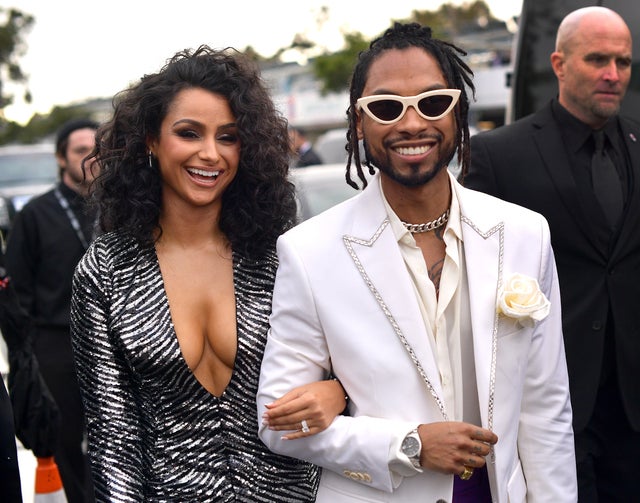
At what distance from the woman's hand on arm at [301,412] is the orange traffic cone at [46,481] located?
7.02 ft

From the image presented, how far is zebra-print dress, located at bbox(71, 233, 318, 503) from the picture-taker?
3.12 m

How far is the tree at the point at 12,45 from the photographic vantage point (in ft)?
167

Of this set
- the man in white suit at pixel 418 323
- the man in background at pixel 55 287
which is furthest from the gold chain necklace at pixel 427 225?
the man in background at pixel 55 287

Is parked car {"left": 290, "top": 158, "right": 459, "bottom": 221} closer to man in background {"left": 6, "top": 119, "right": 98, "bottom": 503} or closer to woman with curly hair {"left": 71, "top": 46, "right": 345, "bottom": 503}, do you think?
man in background {"left": 6, "top": 119, "right": 98, "bottom": 503}

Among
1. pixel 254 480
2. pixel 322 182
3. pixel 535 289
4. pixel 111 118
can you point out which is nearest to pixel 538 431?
pixel 535 289

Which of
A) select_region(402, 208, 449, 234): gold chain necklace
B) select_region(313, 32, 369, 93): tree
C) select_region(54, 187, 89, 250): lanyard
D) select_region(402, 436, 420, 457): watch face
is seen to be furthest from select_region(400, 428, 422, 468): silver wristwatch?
select_region(313, 32, 369, 93): tree

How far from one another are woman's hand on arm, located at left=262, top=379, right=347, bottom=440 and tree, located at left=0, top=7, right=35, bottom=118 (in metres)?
51.4

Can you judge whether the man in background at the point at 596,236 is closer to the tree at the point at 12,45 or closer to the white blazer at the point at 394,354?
the white blazer at the point at 394,354

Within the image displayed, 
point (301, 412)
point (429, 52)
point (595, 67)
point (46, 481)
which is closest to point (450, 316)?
point (301, 412)

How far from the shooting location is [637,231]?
4.30 meters

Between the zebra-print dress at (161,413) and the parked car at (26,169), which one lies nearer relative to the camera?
the zebra-print dress at (161,413)

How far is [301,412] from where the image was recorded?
2.73m

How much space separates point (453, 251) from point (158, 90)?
3.62ft

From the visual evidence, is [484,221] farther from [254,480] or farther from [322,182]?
[322,182]
